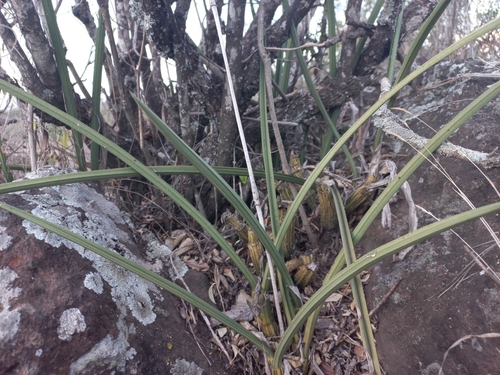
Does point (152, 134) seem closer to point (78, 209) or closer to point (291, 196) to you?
point (78, 209)

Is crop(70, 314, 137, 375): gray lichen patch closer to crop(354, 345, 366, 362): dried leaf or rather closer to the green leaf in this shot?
the green leaf

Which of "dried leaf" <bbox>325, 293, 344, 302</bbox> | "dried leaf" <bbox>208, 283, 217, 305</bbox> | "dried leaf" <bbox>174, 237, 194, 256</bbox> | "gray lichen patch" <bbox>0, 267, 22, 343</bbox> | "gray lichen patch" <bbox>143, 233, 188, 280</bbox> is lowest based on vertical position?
"dried leaf" <bbox>325, 293, 344, 302</bbox>

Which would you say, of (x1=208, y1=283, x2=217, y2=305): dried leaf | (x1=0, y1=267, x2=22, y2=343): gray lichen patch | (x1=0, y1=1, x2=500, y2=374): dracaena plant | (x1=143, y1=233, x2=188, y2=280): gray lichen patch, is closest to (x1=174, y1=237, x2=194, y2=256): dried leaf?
(x1=143, y1=233, x2=188, y2=280): gray lichen patch

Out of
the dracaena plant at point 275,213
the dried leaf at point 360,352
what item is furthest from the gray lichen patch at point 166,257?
the dried leaf at point 360,352

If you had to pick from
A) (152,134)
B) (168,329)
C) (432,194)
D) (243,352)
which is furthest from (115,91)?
(432,194)

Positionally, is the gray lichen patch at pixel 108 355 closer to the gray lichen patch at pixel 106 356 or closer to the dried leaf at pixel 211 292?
the gray lichen patch at pixel 106 356

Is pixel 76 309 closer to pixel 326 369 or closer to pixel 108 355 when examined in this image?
pixel 108 355
